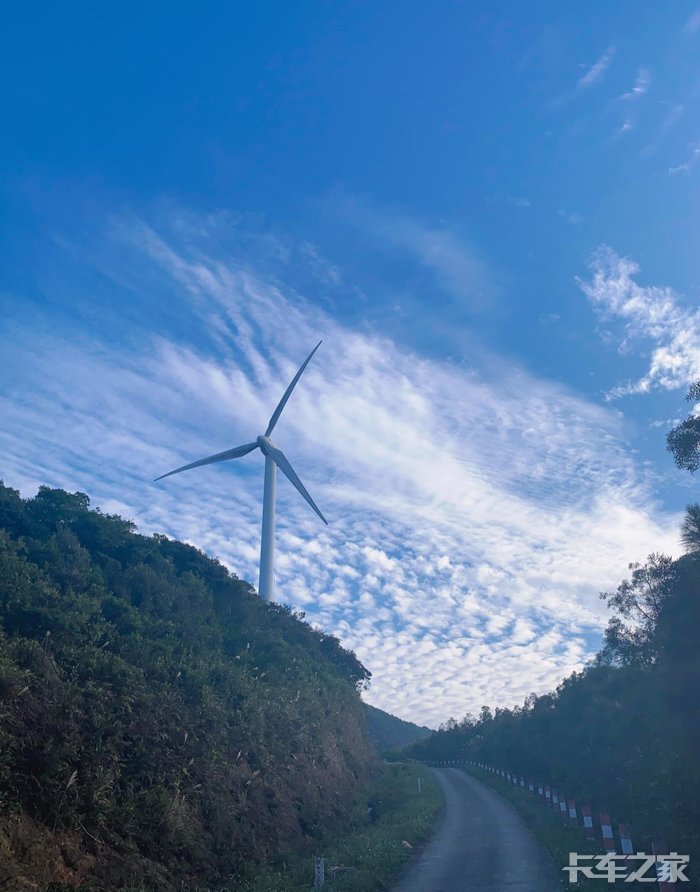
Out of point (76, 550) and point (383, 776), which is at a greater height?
point (76, 550)

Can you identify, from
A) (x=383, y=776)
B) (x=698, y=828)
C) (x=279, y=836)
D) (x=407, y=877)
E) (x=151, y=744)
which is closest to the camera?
(x=698, y=828)

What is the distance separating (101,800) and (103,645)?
349 inches

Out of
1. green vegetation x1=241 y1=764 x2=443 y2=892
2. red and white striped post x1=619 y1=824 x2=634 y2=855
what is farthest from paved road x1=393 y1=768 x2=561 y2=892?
red and white striped post x1=619 y1=824 x2=634 y2=855

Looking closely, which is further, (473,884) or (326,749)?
(326,749)

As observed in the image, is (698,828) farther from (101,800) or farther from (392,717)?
(392,717)

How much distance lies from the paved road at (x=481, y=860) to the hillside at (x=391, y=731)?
96759mm

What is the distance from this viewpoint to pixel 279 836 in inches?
790

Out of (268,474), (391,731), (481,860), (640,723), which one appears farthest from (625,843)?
(391,731)

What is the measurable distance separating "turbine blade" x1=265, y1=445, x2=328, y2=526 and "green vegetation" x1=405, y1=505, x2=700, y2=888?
2088 cm

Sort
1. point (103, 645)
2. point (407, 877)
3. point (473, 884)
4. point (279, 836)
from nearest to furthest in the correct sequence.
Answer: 1. point (473, 884)
2. point (407, 877)
3. point (279, 836)
4. point (103, 645)

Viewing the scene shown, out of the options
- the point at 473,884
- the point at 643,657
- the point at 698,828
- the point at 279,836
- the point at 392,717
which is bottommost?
the point at 392,717

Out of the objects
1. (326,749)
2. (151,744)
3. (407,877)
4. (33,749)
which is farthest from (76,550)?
(407,877)

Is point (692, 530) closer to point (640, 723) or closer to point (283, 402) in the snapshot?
point (640, 723)

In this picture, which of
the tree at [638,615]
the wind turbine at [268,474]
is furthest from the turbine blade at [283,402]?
the tree at [638,615]
